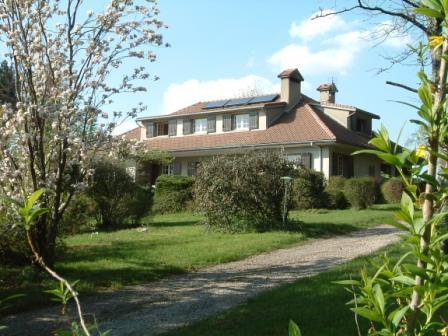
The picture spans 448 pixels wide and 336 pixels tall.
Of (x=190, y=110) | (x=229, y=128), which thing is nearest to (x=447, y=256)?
(x=229, y=128)

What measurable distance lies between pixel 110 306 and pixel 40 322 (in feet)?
3.96

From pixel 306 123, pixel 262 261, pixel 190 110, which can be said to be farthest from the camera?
pixel 190 110

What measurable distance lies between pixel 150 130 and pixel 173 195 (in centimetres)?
1458

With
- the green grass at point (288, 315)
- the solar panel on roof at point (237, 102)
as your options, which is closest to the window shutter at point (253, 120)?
the solar panel on roof at point (237, 102)

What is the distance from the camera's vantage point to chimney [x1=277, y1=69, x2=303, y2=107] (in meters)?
36.0

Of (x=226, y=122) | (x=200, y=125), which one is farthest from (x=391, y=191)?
(x=200, y=125)

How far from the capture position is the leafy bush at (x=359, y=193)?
27078 mm

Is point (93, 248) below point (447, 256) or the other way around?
below

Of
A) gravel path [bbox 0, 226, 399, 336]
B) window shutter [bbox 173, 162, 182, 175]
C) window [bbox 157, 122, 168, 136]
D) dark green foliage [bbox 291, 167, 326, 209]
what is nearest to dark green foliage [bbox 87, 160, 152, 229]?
gravel path [bbox 0, 226, 399, 336]

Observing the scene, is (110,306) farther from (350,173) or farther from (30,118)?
(350,173)

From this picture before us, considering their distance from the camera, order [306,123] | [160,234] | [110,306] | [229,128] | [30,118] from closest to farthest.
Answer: [110,306]
[30,118]
[160,234]
[306,123]
[229,128]

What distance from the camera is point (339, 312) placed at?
7.26 meters

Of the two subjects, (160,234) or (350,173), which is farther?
(350,173)

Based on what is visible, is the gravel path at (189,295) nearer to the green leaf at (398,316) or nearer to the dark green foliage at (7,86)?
the dark green foliage at (7,86)
